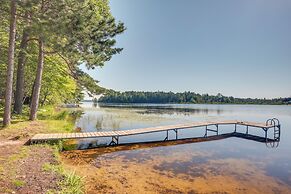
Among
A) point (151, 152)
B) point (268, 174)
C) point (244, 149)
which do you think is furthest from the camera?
point (244, 149)

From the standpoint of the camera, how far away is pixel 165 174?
8992mm

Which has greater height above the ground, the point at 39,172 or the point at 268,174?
the point at 39,172

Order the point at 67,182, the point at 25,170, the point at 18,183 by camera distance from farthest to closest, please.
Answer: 1. the point at 25,170
2. the point at 67,182
3. the point at 18,183

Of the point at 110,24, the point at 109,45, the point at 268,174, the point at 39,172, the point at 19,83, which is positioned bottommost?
the point at 268,174

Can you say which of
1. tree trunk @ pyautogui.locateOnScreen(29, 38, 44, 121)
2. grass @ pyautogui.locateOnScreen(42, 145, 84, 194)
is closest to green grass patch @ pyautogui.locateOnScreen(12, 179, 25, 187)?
grass @ pyautogui.locateOnScreen(42, 145, 84, 194)

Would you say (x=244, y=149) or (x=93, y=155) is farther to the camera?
(x=244, y=149)

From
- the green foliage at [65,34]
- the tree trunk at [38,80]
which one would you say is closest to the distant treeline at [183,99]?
the green foliage at [65,34]

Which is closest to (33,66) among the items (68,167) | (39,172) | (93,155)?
(93,155)

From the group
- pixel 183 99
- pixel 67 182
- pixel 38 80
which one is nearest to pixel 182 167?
pixel 67 182

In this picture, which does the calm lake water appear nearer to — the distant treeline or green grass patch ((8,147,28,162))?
green grass patch ((8,147,28,162))

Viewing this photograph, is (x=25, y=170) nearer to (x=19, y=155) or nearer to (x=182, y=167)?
(x=19, y=155)

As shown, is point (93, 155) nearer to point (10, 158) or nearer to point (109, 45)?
point (10, 158)

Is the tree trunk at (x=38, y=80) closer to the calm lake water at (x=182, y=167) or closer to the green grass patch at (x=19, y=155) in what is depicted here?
the calm lake water at (x=182, y=167)

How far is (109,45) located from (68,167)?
10398mm
